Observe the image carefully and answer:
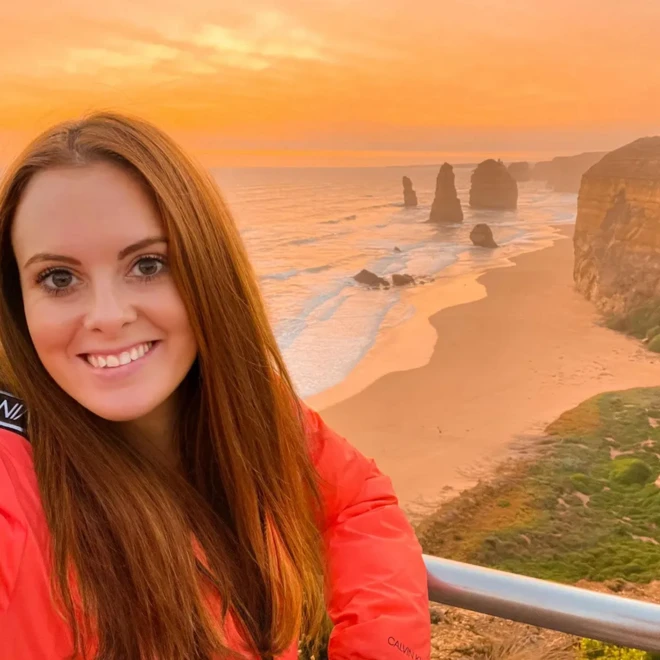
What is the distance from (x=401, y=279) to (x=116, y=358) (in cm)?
1260

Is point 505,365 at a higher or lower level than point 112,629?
lower

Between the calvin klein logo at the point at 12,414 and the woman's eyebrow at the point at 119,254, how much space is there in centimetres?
12

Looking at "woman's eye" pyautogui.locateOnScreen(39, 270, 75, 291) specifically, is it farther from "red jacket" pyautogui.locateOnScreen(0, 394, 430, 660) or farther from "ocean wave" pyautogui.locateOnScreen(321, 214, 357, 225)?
"ocean wave" pyautogui.locateOnScreen(321, 214, 357, 225)

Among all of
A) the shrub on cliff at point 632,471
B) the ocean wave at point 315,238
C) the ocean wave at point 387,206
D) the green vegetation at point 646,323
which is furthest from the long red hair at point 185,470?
the ocean wave at point 387,206

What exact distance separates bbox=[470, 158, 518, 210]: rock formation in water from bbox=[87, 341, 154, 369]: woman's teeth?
404 inches

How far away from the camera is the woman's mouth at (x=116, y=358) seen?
0.52 meters

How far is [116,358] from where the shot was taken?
523 millimetres

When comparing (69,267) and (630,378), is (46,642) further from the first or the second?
(630,378)

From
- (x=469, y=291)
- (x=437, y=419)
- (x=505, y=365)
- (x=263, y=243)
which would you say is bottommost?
(x=437, y=419)

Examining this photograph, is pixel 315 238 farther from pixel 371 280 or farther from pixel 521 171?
pixel 521 171

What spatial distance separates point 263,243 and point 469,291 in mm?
4041

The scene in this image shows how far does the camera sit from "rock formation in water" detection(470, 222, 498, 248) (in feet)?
39.1

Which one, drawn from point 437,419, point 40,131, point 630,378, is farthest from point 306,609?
point 437,419

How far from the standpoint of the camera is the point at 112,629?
1.67ft
